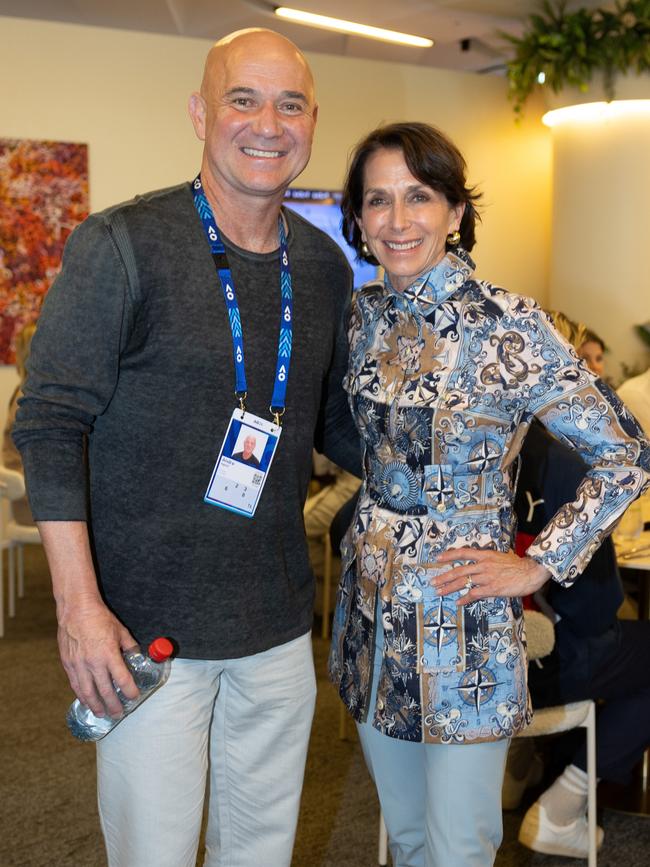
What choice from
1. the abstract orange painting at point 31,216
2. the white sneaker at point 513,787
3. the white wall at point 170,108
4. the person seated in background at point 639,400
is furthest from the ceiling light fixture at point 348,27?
the white sneaker at point 513,787

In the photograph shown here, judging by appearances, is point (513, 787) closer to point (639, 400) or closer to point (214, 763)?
point (214, 763)

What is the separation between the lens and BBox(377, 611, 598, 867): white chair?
239 centimetres

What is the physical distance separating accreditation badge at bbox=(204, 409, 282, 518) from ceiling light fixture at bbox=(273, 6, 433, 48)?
647 centimetres

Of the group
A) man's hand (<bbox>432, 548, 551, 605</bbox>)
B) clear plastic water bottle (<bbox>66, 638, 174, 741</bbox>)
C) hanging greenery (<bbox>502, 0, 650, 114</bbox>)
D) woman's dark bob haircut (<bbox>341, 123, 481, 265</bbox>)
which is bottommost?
clear plastic water bottle (<bbox>66, 638, 174, 741</bbox>)

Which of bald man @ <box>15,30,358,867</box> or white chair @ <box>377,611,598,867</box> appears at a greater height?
bald man @ <box>15,30,358,867</box>

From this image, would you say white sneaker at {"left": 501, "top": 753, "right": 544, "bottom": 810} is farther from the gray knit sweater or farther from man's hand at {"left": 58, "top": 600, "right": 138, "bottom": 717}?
man's hand at {"left": 58, "top": 600, "right": 138, "bottom": 717}

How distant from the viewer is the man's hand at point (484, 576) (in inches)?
63.8

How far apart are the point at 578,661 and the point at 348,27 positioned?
20.8 feet

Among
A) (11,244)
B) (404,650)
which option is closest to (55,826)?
(404,650)

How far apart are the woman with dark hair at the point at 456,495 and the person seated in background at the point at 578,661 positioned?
2.42 feet

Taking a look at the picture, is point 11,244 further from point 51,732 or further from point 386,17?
point 51,732

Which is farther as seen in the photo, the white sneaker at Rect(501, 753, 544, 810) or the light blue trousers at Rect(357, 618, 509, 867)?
the white sneaker at Rect(501, 753, 544, 810)

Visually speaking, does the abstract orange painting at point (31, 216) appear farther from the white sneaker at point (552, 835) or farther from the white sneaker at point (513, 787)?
the white sneaker at point (552, 835)

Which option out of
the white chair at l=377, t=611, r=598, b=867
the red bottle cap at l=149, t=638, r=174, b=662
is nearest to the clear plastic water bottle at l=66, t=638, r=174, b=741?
the red bottle cap at l=149, t=638, r=174, b=662
